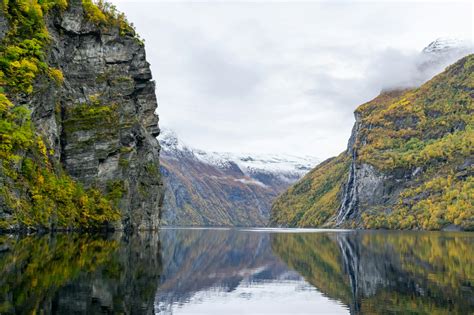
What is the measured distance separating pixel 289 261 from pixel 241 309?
27.3 m

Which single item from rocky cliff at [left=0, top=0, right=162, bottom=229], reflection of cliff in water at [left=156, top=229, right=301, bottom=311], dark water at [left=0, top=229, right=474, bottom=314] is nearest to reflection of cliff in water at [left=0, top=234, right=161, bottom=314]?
dark water at [left=0, top=229, right=474, bottom=314]

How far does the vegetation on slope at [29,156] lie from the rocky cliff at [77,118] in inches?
6.4

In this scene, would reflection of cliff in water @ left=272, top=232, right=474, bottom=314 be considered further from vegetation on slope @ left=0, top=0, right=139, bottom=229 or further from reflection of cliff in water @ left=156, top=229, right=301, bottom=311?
vegetation on slope @ left=0, top=0, right=139, bottom=229

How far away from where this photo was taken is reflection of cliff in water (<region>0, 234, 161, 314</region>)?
23250 mm

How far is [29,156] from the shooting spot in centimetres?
7469

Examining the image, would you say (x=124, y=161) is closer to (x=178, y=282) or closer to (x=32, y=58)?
(x=32, y=58)

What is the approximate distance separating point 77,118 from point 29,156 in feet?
80.3

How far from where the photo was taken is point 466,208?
18250 cm

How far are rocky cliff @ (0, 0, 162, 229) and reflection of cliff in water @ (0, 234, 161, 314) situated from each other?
23.9 meters

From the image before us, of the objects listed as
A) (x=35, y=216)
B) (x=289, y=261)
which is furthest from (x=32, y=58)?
(x=289, y=261)

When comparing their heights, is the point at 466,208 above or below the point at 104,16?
below

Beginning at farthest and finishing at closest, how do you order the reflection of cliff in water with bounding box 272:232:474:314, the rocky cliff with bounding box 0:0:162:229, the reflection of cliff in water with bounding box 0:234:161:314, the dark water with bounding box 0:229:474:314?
the rocky cliff with bounding box 0:0:162:229
the reflection of cliff in water with bounding box 272:232:474:314
the dark water with bounding box 0:229:474:314
the reflection of cliff in water with bounding box 0:234:161:314

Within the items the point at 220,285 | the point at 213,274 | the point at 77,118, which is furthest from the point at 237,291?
the point at 77,118

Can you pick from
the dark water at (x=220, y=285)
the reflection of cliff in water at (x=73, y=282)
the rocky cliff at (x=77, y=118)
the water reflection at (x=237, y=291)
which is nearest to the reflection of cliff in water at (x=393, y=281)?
the dark water at (x=220, y=285)
